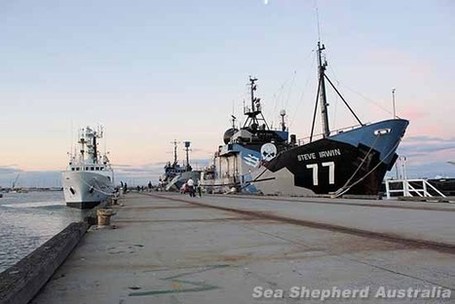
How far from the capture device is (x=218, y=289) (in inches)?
237

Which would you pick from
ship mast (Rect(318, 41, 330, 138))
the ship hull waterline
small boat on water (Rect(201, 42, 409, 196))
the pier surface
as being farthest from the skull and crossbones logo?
the pier surface

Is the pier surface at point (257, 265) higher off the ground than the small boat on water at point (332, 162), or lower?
lower

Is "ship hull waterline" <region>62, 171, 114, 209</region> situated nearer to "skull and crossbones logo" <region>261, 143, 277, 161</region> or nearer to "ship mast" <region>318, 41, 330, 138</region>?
"skull and crossbones logo" <region>261, 143, 277, 161</region>

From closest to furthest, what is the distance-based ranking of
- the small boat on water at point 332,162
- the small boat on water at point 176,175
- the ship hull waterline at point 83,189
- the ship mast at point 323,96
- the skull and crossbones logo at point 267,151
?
the small boat on water at point 332,162 → the ship mast at point 323,96 → the skull and crossbones logo at point 267,151 → the ship hull waterline at point 83,189 → the small boat on water at point 176,175

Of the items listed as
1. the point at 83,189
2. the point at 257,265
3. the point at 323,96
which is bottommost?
the point at 257,265

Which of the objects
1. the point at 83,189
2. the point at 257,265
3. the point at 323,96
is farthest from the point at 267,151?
the point at 257,265

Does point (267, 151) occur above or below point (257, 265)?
above

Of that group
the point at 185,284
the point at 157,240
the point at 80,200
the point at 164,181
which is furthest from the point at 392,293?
the point at 164,181

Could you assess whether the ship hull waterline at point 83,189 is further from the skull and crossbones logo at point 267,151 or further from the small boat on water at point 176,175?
the small boat on water at point 176,175

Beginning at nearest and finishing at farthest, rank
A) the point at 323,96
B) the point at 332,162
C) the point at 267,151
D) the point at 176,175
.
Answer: the point at 332,162 → the point at 323,96 → the point at 267,151 → the point at 176,175

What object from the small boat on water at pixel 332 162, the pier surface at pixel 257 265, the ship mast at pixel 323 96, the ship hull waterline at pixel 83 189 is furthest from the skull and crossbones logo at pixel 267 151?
the pier surface at pixel 257 265

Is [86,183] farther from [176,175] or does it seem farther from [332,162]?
[176,175]

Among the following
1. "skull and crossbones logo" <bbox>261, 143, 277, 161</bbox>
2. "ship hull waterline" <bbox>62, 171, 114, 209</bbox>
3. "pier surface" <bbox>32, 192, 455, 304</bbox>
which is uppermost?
"skull and crossbones logo" <bbox>261, 143, 277, 161</bbox>

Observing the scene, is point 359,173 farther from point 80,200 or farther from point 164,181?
point 164,181
